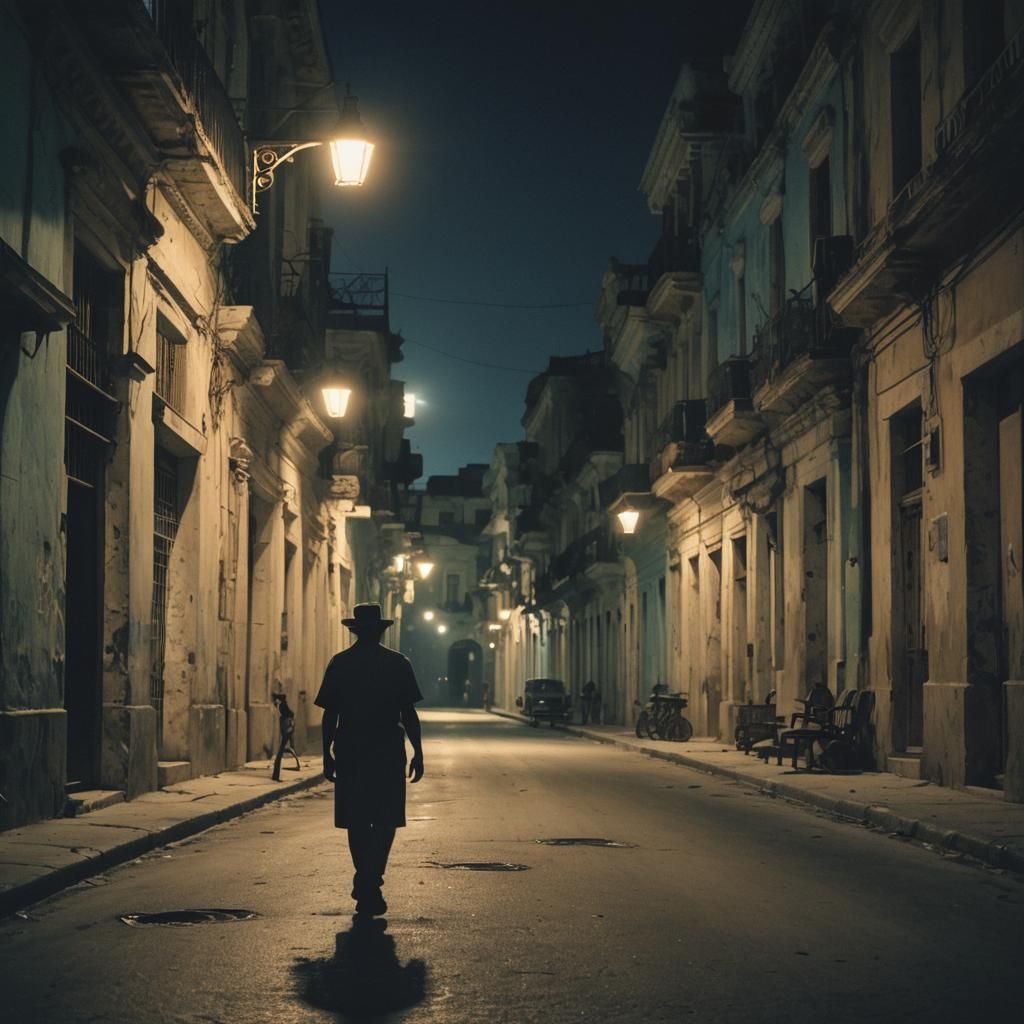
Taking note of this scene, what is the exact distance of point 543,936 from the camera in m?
7.18

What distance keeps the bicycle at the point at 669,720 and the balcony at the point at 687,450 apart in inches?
160

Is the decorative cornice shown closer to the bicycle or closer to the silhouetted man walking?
the silhouetted man walking

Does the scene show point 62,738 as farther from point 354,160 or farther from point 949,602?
point 949,602

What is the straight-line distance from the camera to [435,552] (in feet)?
333

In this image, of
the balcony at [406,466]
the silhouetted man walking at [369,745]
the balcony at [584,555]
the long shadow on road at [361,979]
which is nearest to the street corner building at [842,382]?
the balcony at [584,555]

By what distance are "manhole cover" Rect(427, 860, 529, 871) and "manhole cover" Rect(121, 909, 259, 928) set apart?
2125 millimetres

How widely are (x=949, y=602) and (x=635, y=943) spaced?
983 centimetres

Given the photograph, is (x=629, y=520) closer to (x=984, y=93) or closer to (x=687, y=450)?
(x=687, y=450)

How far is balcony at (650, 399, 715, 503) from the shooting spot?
29891 mm

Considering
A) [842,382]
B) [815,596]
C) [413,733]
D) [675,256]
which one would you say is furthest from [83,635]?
[675,256]

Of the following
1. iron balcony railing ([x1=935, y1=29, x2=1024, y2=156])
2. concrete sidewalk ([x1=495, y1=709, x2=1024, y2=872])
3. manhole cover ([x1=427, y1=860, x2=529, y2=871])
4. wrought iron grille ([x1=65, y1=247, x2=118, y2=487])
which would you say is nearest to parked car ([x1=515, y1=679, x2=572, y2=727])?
concrete sidewalk ([x1=495, y1=709, x2=1024, y2=872])

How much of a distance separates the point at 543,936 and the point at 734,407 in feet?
61.7

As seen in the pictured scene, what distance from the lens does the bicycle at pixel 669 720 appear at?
3025cm

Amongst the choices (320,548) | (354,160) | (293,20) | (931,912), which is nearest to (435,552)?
(320,548)
